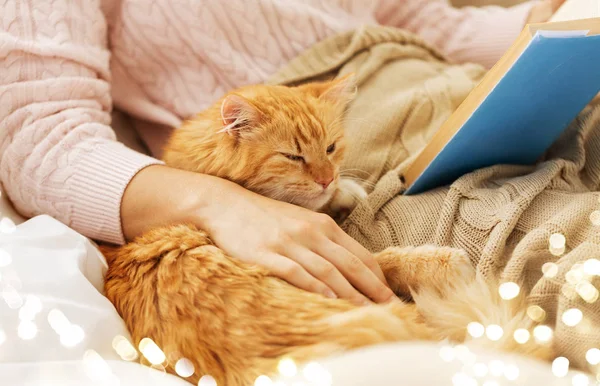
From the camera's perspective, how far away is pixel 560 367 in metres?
0.67

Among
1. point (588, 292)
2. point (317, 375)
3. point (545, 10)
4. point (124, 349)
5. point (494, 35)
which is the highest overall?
point (545, 10)

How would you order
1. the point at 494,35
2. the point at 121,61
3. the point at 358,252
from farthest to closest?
the point at 494,35
the point at 121,61
the point at 358,252

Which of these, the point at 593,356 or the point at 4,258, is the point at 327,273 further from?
the point at 4,258

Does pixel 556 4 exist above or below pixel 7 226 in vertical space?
above

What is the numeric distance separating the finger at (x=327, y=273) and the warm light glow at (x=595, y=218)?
39cm

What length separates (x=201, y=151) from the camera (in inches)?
39.4

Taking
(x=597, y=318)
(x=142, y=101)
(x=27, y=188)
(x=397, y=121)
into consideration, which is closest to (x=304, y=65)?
(x=397, y=121)

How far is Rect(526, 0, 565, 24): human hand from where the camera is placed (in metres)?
1.44

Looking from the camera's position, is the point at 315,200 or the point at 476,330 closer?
the point at 476,330

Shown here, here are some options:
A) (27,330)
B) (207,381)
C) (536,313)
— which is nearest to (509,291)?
(536,313)

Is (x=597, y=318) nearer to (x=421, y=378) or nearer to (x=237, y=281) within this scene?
(x=421, y=378)

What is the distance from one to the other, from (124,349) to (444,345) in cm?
48

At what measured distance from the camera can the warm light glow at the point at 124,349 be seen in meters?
0.75

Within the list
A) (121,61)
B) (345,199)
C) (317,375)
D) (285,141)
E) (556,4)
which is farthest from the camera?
(556,4)
